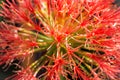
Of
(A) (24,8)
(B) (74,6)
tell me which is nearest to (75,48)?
(B) (74,6)

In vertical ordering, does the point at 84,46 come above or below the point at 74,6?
below

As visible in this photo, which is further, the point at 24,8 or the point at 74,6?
the point at 24,8

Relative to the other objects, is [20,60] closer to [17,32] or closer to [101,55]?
[17,32]

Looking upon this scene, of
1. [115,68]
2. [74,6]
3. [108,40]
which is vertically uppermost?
[74,6]

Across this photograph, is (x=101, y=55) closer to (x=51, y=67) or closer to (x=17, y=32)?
(x=51, y=67)

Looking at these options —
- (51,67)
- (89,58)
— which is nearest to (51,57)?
(51,67)

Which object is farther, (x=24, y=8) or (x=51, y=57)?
(x=24, y=8)
